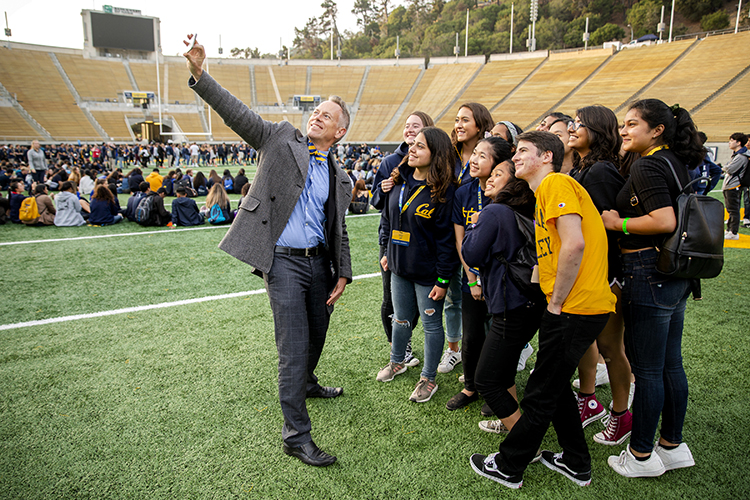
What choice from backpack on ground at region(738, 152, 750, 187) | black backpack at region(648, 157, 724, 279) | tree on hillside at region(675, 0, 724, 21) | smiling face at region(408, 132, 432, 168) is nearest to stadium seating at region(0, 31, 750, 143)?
tree on hillside at region(675, 0, 724, 21)

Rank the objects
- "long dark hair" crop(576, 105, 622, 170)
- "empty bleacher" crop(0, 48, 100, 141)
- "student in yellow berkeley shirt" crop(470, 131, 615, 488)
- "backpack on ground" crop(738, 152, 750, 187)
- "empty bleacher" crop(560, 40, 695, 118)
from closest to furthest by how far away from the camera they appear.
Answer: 1. "student in yellow berkeley shirt" crop(470, 131, 615, 488)
2. "long dark hair" crop(576, 105, 622, 170)
3. "backpack on ground" crop(738, 152, 750, 187)
4. "empty bleacher" crop(560, 40, 695, 118)
5. "empty bleacher" crop(0, 48, 100, 141)

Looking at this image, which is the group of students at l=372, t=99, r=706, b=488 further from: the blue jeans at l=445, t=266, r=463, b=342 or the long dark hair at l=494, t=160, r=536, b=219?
the blue jeans at l=445, t=266, r=463, b=342

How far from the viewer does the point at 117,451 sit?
2.65 metres

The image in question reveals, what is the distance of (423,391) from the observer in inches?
129

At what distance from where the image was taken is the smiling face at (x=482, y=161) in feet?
9.04

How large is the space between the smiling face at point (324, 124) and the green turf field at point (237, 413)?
1.93 m

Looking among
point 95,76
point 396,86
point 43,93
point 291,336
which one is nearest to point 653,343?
point 291,336

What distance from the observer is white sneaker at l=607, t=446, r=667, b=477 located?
8.03 feet

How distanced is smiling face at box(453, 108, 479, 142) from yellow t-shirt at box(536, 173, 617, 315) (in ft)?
4.39

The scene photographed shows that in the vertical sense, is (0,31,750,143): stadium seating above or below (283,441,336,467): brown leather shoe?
above

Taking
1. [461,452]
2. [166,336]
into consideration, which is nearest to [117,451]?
[166,336]

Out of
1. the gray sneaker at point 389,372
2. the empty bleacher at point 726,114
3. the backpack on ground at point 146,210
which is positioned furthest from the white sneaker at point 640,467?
the empty bleacher at point 726,114

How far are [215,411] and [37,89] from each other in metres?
56.0

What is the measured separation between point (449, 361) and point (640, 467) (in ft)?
5.33
